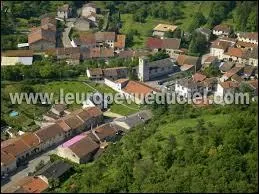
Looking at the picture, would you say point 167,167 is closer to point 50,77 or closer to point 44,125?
point 44,125

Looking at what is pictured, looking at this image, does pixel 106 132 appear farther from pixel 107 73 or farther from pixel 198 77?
pixel 198 77

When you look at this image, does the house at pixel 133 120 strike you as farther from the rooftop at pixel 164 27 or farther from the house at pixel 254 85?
the rooftop at pixel 164 27

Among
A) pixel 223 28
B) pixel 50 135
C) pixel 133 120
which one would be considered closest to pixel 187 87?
pixel 133 120

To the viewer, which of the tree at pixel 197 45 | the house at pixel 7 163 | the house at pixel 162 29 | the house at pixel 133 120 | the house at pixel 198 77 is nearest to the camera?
the house at pixel 7 163

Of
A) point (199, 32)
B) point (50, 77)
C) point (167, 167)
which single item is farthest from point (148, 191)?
point (199, 32)

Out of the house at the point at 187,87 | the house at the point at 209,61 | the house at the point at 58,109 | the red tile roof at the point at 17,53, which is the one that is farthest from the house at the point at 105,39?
the house at the point at 58,109

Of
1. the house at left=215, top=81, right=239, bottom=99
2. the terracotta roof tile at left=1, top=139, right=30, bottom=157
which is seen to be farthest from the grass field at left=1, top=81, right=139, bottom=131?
the house at left=215, top=81, right=239, bottom=99
